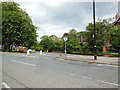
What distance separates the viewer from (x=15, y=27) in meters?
28.1

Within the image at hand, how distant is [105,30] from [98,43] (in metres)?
4.05

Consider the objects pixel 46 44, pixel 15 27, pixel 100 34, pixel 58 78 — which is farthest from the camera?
pixel 46 44

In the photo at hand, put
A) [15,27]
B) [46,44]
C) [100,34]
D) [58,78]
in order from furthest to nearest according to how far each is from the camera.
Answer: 1. [46,44]
2. [15,27]
3. [100,34]
4. [58,78]

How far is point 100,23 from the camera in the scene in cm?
2519

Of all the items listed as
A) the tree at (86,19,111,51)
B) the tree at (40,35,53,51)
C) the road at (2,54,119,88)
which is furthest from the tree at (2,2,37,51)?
the road at (2,54,119,88)

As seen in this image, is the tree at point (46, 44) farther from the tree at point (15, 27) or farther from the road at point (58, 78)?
the road at point (58, 78)

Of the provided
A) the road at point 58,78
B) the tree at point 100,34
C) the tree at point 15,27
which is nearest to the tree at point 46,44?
the tree at point 15,27

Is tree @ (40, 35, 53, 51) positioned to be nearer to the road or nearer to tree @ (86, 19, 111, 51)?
tree @ (86, 19, 111, 51)

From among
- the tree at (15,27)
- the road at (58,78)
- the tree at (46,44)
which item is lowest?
the road at (58,78)

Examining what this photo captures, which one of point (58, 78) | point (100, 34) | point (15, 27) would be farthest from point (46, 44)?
point (58, 78)

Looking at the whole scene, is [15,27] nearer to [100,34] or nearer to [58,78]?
[100,34]

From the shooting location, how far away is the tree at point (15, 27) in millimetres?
27284

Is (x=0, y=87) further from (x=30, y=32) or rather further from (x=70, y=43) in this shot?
(x=30, y=32)

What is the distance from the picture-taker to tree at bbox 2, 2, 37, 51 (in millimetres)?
27284
